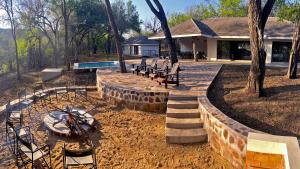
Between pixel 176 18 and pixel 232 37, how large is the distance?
1115 inches

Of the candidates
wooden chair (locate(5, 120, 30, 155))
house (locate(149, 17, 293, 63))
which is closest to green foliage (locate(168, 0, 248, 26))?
house (locate(149, 17, 293, 63))

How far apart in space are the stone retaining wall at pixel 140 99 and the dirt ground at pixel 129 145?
0.28 meters

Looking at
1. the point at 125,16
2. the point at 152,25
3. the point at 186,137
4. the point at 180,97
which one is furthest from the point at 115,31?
the point at 152,25

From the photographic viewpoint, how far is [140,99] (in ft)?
32.1

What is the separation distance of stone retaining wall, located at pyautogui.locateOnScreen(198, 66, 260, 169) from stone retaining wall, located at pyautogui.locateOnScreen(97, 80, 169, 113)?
2.61 m

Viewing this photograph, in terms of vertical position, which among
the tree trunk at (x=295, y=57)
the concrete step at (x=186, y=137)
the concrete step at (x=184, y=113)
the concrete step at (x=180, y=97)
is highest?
the tree trunk at (x=295, y=57)

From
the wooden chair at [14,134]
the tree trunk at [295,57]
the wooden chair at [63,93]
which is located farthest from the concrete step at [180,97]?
the wooden chair at [63,93]

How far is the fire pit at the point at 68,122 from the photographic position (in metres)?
7.51

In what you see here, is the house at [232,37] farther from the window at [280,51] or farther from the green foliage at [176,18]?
the green foliage at [176,18]

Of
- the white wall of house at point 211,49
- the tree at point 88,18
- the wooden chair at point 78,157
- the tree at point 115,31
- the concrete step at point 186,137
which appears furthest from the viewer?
the tree at point 88,18

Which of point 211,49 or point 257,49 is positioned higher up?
point 211,49

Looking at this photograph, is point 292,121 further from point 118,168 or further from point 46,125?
point 46,125

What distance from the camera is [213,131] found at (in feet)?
21.0

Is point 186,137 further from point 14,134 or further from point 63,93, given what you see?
point 63,93
